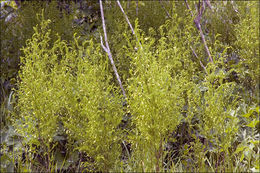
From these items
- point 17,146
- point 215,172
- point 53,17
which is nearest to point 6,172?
point 17,146

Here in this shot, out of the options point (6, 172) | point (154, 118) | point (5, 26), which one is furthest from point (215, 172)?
point (5, 26)

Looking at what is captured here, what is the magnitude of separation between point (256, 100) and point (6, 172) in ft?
5.96

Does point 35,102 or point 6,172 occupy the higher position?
point 35,102

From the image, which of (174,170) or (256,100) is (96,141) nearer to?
(174,170)

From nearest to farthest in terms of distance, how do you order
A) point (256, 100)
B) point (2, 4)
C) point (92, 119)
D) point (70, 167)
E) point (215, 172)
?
point (92, 119)
point (215, 172)
point (70, 167)
point (256, 100)
point (2, 4)

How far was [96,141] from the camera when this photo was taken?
6.00 feet

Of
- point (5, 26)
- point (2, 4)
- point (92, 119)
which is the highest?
point (2, 4)

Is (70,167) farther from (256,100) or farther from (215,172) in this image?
(256,100)

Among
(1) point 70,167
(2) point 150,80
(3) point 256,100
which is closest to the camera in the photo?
(2) point 150,80

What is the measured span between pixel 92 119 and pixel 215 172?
2.65ft

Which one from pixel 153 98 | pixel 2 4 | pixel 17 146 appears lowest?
pixel 17 146

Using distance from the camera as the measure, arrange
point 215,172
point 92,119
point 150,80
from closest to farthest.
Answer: point 150,80 < point 92,119 < point 215,172

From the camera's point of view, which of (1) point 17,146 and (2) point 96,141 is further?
(1) point 17,146

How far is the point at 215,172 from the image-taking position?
1942mm
